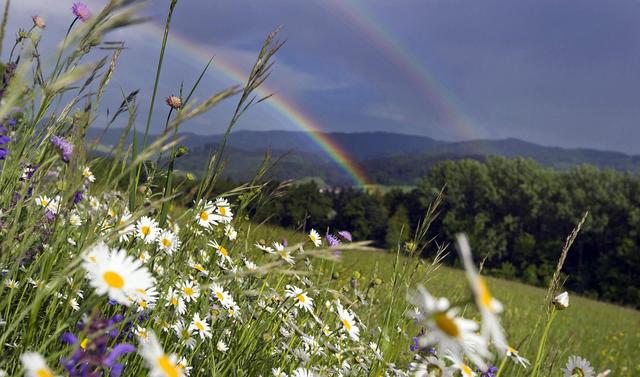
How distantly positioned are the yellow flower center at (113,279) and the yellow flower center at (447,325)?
0.48 m

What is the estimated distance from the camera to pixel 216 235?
2404 mm

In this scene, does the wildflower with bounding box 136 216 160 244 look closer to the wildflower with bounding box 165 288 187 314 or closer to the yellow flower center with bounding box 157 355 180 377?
the wildflower with bounding box 165 288 187 314

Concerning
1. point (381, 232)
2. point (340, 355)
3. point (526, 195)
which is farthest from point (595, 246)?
point (340, 355)

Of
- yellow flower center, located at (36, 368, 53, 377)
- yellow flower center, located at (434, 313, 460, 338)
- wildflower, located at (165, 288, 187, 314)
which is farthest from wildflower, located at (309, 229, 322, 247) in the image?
yellow flower center, located at (434, 313, 460, 338)

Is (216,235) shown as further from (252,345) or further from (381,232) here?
(381,232)

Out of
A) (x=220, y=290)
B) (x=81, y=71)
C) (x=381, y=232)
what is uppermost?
(x=81, y=71)

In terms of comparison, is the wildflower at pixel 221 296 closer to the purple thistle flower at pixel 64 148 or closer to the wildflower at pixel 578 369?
the purple thistle flower at pixel 64 148

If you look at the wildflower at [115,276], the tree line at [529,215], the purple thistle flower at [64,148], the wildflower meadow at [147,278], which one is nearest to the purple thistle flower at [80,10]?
the wildflower meadow at [147,278]

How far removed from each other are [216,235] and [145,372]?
92 centimetres

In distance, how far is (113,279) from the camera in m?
0.83

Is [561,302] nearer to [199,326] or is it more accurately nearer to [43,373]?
[199,326]

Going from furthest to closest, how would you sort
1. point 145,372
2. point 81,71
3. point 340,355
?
1. point 340,355
2. point 145,372
3. point 81,71

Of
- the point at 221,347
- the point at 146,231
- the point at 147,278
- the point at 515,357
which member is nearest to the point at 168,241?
the point at 146,231

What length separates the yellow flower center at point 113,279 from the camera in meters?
0.81
